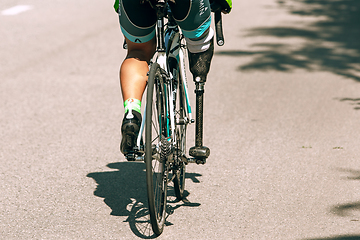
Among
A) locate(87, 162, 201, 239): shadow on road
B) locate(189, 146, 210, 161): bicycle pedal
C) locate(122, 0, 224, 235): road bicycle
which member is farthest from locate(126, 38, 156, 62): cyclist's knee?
locate(87, 162, 201, 239): shadow on road

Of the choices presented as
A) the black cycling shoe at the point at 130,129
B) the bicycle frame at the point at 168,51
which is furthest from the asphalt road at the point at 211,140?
the bicycle frame at the point at 168,51

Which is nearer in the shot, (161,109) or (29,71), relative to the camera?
(161,109)

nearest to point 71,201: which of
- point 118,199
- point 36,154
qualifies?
point 118,199

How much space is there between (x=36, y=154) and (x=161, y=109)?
1.95 m

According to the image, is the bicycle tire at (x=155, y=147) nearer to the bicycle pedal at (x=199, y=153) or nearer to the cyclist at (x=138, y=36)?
the cyclist at (x=138, y=36)

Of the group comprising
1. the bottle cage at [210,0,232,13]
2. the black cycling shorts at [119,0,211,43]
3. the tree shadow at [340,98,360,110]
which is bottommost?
the tree shadow at [340,98,360,110]

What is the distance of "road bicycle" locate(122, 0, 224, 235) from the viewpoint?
116 inches

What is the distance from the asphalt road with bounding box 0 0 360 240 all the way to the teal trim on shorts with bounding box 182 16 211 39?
1.25 m

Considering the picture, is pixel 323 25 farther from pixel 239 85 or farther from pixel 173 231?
pixel 173 231

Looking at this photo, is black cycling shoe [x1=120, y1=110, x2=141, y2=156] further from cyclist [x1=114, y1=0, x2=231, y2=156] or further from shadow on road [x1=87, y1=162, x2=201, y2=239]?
shadow on road [x1=87, y1=162, x2=201, y2=239]

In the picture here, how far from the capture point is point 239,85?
6.86 metres

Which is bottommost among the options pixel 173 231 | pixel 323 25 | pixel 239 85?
pixel 173 231

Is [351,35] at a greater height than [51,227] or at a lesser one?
greater

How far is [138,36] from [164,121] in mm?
593
